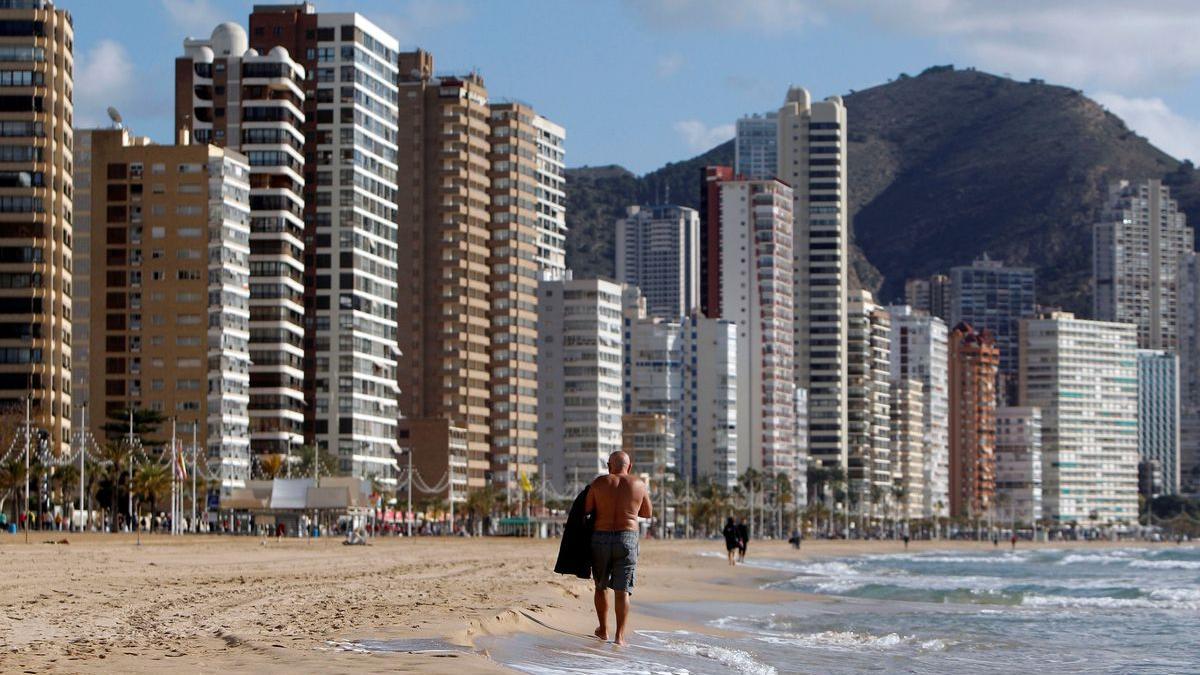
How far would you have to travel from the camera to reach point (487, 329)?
598 ft

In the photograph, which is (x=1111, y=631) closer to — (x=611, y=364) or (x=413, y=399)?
(x=413, y=399)

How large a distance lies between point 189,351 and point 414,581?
98189 millimetres

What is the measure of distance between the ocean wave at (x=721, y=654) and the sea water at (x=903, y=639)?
40 millimetres

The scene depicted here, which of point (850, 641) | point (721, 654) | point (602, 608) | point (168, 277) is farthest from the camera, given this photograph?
point (168, 277)

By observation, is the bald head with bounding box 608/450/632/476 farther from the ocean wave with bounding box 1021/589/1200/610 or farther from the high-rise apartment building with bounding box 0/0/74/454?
the high-rise apartment building with bounding box 0/0/74/454

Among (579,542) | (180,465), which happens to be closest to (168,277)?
(180,465)

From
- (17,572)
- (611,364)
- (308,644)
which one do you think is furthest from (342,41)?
(308,644)

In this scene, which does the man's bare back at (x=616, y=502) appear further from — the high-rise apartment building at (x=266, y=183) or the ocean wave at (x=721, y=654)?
the high-rise apartment building at (x=266, y=183)

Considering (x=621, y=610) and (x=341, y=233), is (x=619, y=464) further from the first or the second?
(x=341, y=233)

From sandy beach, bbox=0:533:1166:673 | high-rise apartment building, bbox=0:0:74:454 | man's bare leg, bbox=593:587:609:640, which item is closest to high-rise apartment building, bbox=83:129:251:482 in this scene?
high-rise apartment building, bbox=0:0:74:454

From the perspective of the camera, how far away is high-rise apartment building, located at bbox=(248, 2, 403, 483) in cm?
14950

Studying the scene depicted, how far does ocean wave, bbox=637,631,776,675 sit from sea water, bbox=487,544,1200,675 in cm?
4

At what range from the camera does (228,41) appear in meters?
144

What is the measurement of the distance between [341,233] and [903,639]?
122 metres
